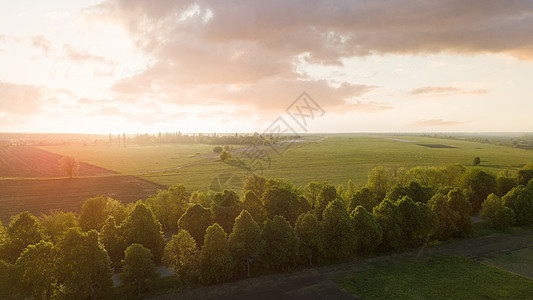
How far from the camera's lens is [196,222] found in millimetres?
40594

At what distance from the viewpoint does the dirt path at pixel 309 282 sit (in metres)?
32.2

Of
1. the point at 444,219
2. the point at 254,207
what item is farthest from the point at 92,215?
the point at 444,219

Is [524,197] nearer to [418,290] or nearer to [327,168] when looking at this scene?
[418,290]

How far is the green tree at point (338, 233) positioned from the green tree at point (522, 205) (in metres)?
41.4

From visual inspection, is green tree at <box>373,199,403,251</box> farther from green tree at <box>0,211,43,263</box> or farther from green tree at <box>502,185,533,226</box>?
green tree at <box>0,211,43,263</box>

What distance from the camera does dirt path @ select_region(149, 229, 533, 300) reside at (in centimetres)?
3216

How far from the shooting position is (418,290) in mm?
32781

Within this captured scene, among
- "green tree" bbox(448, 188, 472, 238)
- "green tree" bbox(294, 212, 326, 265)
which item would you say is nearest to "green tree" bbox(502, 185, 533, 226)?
"green tree" bbox(448, 188, 472, 238)

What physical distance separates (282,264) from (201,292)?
11.1 m

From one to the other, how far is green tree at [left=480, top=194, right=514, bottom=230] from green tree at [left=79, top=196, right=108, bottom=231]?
70113 mm

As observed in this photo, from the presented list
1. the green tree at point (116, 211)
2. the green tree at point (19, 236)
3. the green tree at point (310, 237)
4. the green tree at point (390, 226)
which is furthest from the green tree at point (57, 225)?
the green tree at point (390, 226)

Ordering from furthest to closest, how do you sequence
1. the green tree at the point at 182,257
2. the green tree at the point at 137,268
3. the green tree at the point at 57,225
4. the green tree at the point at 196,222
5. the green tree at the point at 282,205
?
the green tree at the point at 282,205
the green tree at the point at 196,222
the green tree at the point at 57,225
the green tree at the point at 182,257
the green tree at the point at 137,268

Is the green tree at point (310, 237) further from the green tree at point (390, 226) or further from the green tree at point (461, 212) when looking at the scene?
the green tree at point (461, 212)

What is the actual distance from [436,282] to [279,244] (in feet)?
63.8
